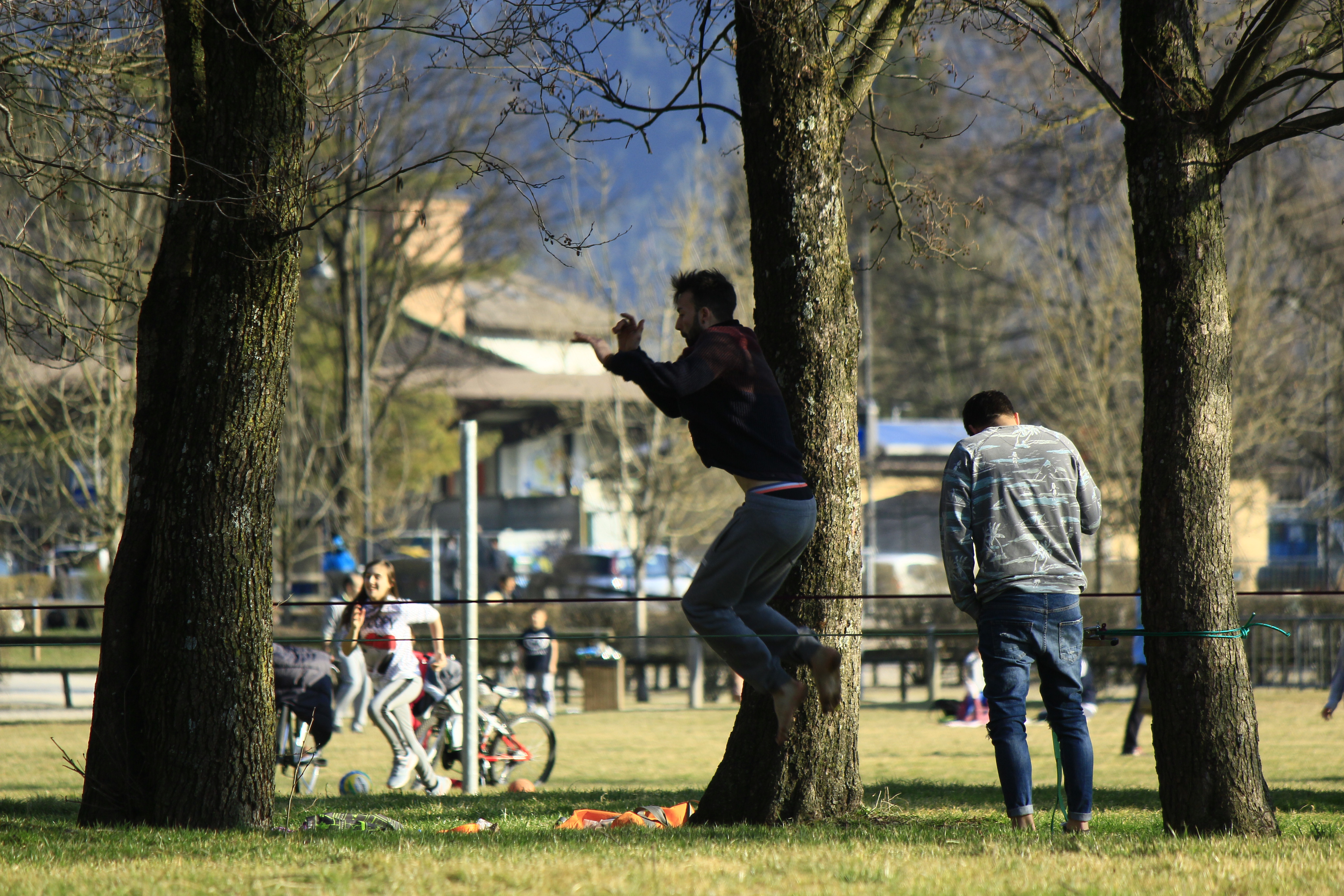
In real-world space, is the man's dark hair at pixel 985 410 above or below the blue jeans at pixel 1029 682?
above

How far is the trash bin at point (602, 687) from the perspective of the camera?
2122 cm

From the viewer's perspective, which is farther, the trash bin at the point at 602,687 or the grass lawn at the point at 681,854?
the trash bin at the point at 602,687

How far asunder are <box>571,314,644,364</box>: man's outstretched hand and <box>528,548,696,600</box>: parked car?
2415 centimetres

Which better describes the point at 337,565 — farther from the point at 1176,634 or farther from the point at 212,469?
the point at 1176,634

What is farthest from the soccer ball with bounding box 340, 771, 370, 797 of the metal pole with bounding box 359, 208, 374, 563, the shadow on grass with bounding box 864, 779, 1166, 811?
the metal pole with bounding box 359, 208, 374, 563

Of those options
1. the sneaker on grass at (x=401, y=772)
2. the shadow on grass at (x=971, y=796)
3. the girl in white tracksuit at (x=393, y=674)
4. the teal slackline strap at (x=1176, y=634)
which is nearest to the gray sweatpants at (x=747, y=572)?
the teal slackline strap at (x=1176, y=634)

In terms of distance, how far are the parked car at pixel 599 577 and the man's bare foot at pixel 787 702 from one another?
77.2 ft

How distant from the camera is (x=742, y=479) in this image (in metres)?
5.94

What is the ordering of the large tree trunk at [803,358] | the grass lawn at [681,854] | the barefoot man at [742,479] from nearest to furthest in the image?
the grass lawn at [681,854] < the barefoot man at [742,479] < the large tree trunk at [803,358]

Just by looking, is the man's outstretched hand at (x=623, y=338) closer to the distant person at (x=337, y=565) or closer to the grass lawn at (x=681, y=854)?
the grass lawn at (x=681, y=854)

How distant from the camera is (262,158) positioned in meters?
6.86

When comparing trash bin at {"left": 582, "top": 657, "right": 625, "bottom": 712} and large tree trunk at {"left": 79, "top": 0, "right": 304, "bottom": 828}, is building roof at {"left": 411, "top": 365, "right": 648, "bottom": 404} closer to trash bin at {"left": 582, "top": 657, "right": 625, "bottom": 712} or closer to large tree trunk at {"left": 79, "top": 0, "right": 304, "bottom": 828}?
trash bin at {"left": 582, "top": 657, "right": 625, "bottom": 712}

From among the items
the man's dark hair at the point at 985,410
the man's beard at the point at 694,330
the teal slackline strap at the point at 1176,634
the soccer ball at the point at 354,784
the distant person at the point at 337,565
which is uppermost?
the man's beard at the point at 694,330

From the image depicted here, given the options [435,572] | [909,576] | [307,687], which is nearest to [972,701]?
[435,572]
